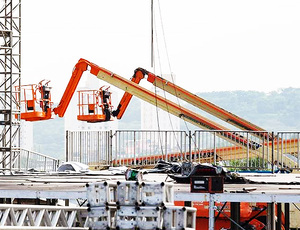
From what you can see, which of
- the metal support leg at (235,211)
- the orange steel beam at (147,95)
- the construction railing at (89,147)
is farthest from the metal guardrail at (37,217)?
the orange steel beam at (147,95)

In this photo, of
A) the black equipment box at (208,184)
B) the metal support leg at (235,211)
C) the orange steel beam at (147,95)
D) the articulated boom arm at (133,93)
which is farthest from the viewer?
the orange steel beam at (147,95)

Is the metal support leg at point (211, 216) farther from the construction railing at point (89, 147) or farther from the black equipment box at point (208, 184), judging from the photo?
the construction railing at point (89, 147)

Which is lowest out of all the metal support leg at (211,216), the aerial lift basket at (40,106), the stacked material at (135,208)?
the metal support leg at (211,216)

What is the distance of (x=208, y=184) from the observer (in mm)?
22750

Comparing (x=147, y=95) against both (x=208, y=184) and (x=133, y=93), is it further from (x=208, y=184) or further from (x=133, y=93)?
(x=208, y=184)

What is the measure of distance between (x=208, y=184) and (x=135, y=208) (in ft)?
18.8

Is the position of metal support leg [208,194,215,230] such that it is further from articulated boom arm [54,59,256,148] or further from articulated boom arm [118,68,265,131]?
articulated boom arm [54,59,256,148]

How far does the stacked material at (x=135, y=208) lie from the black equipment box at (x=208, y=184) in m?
4.98

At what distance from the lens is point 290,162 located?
136 feet

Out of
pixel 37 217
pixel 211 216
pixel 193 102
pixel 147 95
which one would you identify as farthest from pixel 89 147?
pixel 37 217

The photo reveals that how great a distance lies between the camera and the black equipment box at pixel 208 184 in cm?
2266

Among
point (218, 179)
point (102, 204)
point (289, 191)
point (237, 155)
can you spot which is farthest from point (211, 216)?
point (237, 155)

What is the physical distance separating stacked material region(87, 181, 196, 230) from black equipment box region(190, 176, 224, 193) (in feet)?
16.3

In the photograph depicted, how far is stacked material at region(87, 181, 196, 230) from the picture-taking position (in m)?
17.1
